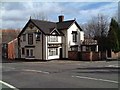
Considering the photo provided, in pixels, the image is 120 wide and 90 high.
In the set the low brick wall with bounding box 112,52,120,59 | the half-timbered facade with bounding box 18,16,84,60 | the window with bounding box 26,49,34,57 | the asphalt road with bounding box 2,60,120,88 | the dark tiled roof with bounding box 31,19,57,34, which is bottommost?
the asphalt road with bounding box 2,60,120,88

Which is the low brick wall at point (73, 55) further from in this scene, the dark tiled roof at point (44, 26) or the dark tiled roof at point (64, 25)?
the dark tiled roof at point (44, 26)

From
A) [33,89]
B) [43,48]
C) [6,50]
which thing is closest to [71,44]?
[43,48]

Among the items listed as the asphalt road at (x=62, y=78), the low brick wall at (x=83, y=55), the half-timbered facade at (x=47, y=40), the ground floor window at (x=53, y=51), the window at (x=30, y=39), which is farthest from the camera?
the window at (x=30, y=39)

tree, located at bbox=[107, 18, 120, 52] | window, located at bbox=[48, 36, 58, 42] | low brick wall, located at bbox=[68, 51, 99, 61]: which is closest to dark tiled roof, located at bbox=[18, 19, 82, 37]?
window, located at bbox=[48, 36, 58, 42]

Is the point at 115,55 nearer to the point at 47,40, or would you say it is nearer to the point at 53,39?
the point at 53,39

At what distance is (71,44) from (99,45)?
834 centimetres

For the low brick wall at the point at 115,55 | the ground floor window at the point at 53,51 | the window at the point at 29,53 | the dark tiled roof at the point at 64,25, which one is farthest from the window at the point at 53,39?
the low brick wall at the point at 115,55

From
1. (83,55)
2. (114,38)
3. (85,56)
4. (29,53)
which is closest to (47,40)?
(29,53)

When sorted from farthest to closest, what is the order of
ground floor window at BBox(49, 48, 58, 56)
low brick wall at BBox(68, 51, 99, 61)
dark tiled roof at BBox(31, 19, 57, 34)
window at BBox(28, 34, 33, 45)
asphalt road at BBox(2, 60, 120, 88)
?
window at BBox(28, 34, 33, 45) < low brick wall at BBox(68, 51, 99, 61) < dark tiled roof at BBox(31, 19, 57, 34) < ground floor window at BBox(49, 48, 58, 56) < asphalt road at BBox(2, 60, 120, 88)

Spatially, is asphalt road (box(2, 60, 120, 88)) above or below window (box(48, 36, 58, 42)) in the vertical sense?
below

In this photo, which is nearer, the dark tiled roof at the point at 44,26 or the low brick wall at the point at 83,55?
the dark tiled roof at the point at 44,26

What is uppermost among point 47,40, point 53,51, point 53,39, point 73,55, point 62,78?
point 53,39

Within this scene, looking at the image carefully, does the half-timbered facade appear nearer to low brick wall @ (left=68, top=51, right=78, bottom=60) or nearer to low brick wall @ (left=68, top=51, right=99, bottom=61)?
low brick wall @ (left=68, top=51, right=78, bottom=60)

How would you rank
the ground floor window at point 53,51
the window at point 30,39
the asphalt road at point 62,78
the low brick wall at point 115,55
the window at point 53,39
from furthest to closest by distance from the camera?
the low brick wall at point 115,55, the window at point 30,39, the ground floor window at point 53,51, the window at point 53,39, the asphalt road at point 62,78
